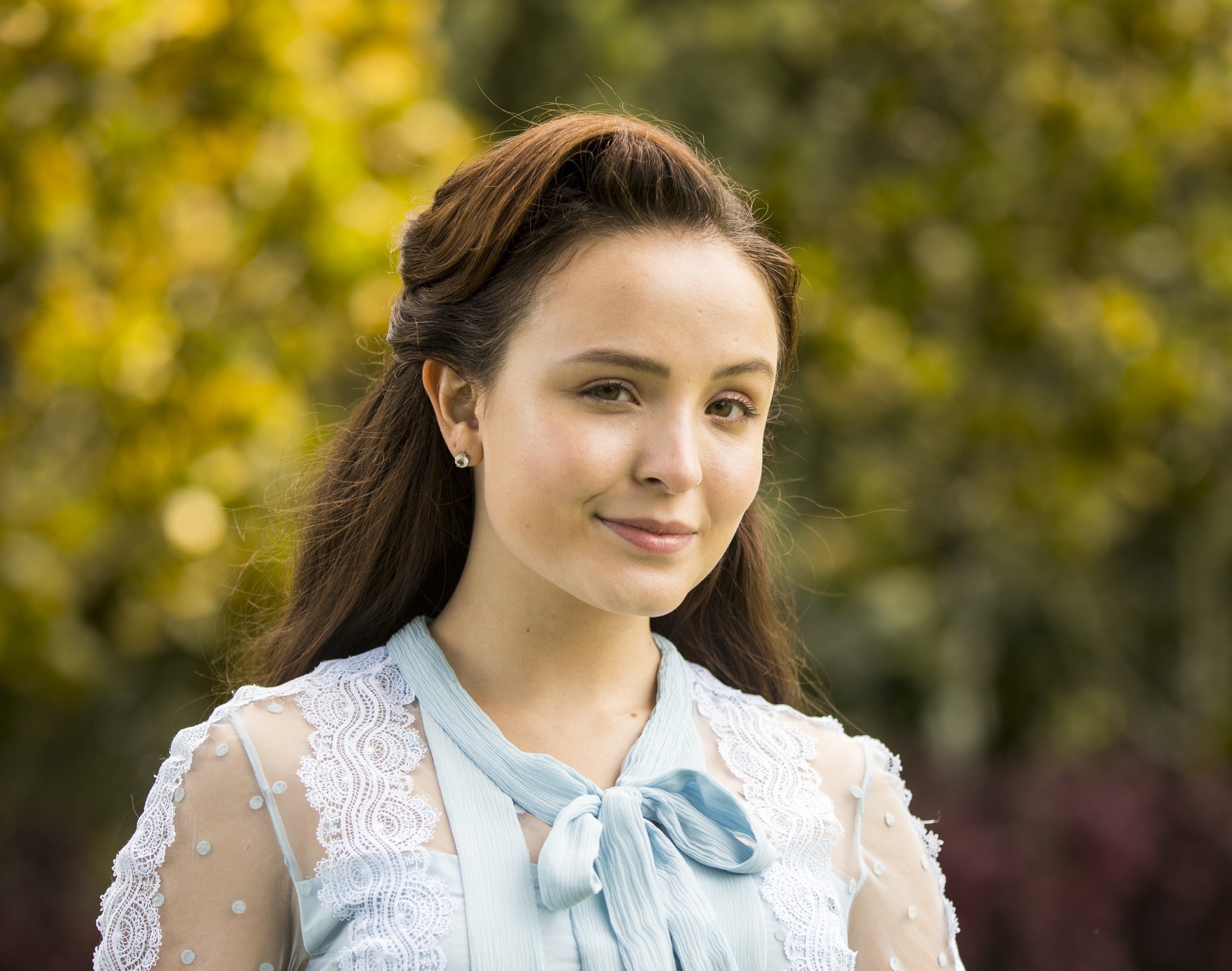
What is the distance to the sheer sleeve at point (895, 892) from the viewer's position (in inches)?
80.2

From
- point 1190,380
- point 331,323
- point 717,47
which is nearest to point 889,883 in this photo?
point 331,323

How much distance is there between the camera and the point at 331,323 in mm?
4293

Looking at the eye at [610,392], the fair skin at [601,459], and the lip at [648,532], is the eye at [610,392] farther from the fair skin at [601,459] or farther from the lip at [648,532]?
the lip at [648,532]

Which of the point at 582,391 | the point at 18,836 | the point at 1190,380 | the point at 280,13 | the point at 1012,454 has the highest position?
the point at 280,13

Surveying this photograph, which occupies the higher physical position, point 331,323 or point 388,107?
point 388,107

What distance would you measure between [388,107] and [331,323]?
80 cm

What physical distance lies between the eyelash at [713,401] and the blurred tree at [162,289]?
1868 mm

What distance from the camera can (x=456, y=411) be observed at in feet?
6.66

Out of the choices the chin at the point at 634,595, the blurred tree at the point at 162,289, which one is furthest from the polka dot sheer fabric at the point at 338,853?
the blurred tree at the point at 162,289

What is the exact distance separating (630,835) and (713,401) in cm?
60

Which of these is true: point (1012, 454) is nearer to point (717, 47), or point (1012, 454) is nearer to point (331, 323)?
point (717, 47)

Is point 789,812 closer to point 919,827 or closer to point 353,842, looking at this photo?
point 919,827

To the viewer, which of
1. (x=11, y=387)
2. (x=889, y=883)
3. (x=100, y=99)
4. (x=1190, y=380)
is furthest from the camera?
(x=1190, y=380)

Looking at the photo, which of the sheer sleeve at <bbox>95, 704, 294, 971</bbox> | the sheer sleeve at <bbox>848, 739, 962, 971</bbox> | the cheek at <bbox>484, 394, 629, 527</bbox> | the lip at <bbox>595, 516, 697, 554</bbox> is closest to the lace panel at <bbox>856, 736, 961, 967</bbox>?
the sheer sleeve at <bbox>848, 739, 962, 971</bbox>
